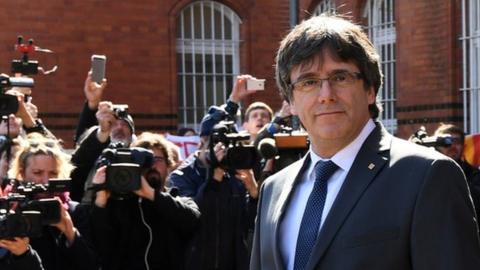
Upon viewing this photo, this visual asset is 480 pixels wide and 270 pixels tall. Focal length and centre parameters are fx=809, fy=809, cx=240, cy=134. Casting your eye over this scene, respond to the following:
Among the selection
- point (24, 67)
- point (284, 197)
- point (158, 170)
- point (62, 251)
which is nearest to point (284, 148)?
point (158, 170)

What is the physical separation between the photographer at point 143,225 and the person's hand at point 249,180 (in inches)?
20.3

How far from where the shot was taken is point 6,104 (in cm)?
493

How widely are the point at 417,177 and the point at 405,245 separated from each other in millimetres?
181

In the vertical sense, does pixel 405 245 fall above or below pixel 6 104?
below

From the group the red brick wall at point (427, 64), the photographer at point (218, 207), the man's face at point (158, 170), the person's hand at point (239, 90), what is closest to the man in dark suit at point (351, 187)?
the man's face at point (158, 170)

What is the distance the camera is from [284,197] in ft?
8.45

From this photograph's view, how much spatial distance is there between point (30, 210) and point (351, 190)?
7.51 ft

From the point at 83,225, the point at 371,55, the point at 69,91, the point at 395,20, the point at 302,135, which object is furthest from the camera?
the point at 69,91

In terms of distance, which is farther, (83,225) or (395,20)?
(395,20)

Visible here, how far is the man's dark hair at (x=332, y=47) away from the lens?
2338 mm

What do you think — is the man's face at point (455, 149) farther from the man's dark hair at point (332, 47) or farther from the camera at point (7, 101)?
the man's dark hair at point (332, 47)

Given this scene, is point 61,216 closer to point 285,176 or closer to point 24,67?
point 285,176

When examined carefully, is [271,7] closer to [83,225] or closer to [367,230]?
[83,225]

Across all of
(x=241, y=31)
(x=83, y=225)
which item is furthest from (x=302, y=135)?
(x=241, y=31)
